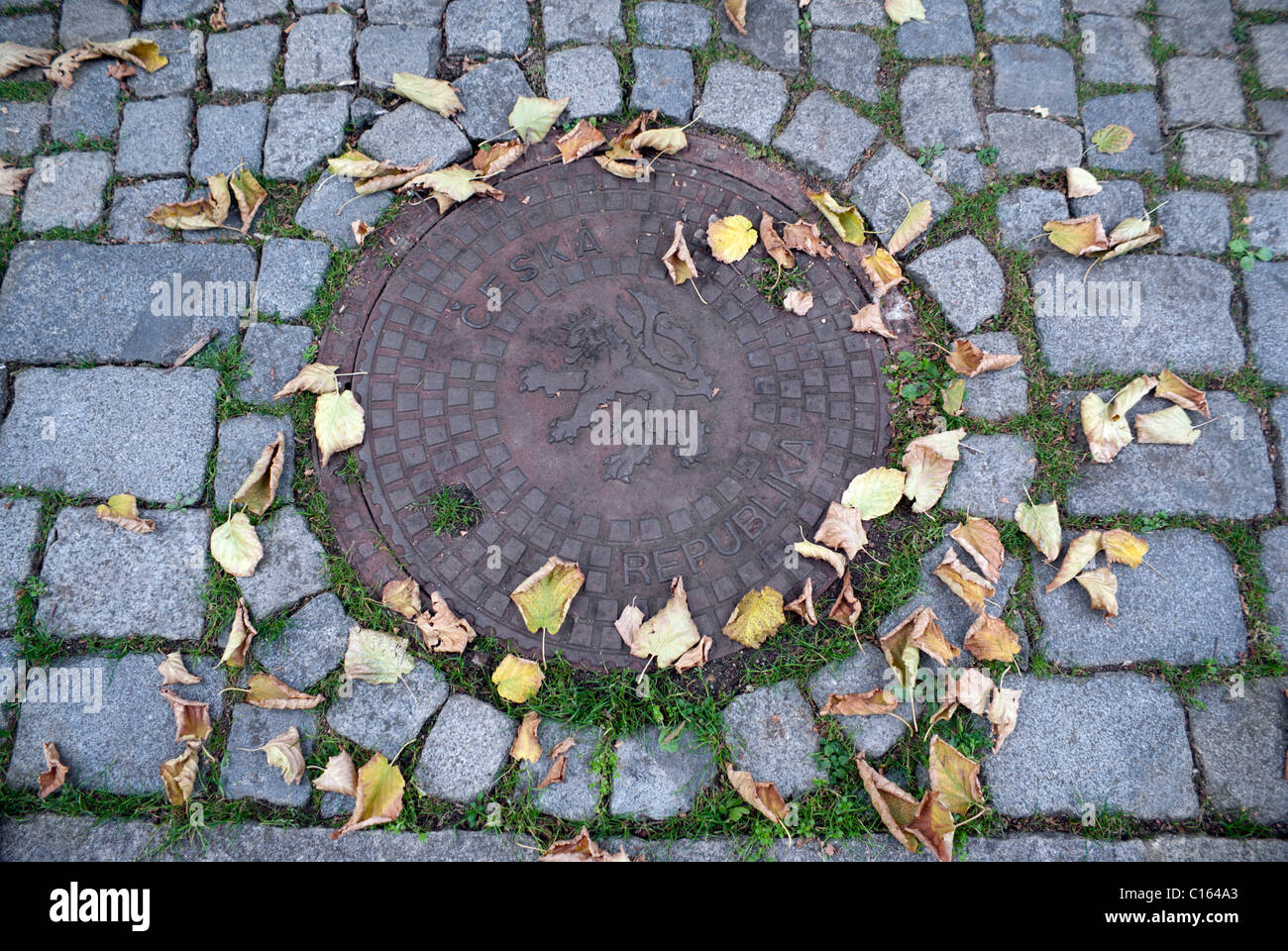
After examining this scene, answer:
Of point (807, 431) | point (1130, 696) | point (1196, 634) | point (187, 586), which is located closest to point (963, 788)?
point (1130, 696)

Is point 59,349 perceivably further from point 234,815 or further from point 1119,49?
point 1119,49

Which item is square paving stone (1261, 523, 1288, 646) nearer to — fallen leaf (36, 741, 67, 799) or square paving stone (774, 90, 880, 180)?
square paving stone (774, 90, 880, 180)

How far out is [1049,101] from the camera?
3.60 meters

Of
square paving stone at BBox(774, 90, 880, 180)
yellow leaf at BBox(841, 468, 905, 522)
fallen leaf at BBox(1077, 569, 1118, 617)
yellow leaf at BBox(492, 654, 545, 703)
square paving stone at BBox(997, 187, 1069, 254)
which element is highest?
square paving stone at BBox(774, 90, 880, 180)

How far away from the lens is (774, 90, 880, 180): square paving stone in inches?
139

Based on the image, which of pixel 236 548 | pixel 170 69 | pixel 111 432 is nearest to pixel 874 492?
pixel 236 548

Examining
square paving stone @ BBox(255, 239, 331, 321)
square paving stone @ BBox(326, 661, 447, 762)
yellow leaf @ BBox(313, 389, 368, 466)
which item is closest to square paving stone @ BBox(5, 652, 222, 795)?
square paving stone @ BBox(326, 661, 447, 762)

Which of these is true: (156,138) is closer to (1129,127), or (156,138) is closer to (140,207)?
(140,207)

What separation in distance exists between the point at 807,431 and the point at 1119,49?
2428mm

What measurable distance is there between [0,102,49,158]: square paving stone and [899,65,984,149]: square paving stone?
385cm

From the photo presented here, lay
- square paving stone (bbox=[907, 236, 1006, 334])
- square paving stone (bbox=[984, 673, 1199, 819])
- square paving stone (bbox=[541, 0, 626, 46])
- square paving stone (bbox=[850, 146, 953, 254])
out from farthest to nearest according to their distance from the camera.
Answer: square paving stone (bbox=[541, 0, 626, 46])
square paving stone (bbox=[850, 146, 953, 254])
square paving stone (bbox=[907, 236, 1006, 334])
square paving stone (bbox=[984, 673, 1199, 819])

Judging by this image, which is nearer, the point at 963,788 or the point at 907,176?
the point at 963,788

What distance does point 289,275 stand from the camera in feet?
10.9
